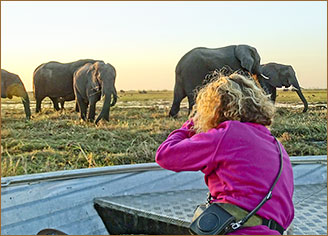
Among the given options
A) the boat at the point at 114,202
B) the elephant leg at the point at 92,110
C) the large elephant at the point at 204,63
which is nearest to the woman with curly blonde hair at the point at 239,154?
the boat at the point at 114,202

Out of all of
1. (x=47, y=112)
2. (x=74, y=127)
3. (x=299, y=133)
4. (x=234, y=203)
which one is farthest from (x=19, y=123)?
(x=234, y=203)

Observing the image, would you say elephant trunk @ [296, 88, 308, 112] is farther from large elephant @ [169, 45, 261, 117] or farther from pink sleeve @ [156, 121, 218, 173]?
pink sleeve @ [156, 121, 218, 173]

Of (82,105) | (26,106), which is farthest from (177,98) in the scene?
(26,106)

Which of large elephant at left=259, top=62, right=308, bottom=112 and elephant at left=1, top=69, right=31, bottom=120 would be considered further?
large elephant at left=259, top=62, right=308, bottom=112

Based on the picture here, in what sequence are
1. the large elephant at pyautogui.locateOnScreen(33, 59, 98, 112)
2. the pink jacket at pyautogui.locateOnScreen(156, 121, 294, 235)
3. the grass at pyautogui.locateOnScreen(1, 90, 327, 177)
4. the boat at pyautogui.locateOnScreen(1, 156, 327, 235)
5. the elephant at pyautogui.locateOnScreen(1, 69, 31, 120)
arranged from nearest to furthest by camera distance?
the pink jacket at pyautogui.locateOnScreen(156, 121, 294, 235) → the boat at pyautogui.locateOnScreen(1, 156, 327, 235) → the grass at pyautogui.locateOnScreen(1, 90, 327, 177) → the elephant at pyautogui.locateOnScreen(1, 69, 31, 120) → the large elephant at pyautogui.locateOnScreen(33, 59, 98, 112)

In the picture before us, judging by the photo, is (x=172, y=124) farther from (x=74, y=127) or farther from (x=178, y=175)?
(x=178, y=175)

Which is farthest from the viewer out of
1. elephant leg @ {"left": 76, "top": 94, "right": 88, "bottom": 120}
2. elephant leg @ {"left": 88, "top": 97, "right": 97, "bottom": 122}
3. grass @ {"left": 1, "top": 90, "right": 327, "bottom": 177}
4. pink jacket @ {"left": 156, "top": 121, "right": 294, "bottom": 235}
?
elephant leg @ {"left": 76, "top": 94, "right": 88, "bottom": 120}

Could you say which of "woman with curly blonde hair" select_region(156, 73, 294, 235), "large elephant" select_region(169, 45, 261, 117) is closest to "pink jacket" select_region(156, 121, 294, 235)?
"woman with curly blonde hair" select_region(156, 73, 294, 235)

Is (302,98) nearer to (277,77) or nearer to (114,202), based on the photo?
(277,77)
